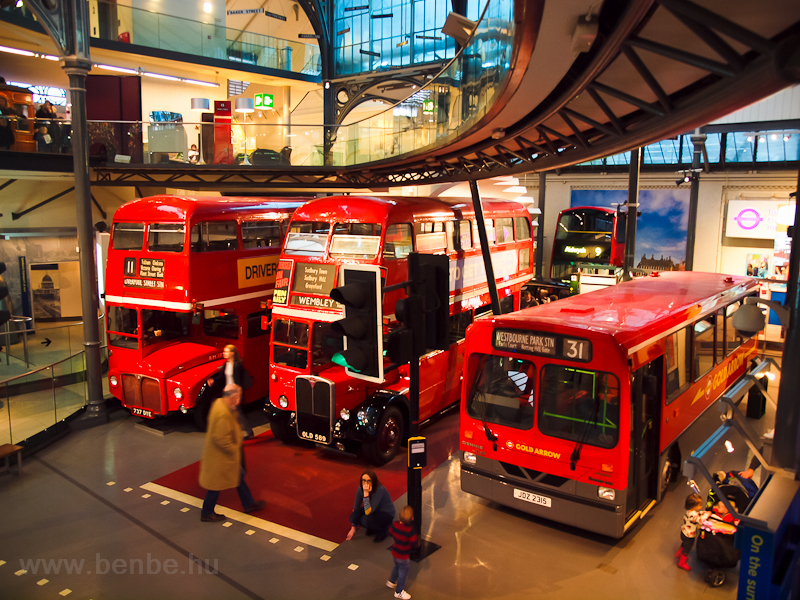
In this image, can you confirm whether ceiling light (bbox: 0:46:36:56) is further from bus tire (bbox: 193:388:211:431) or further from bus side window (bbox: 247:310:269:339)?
bus tire (bbox: 193:388:211:431)

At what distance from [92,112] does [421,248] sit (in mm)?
13416

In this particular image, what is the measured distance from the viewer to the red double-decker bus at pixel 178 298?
1052cm

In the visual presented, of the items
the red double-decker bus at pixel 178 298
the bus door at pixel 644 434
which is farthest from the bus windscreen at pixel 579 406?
the red double-decker bus at pixel 178 298

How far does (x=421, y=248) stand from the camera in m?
10.4

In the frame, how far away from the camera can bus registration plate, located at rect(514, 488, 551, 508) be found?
22.7 ft

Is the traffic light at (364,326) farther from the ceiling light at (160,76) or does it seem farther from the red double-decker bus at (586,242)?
the ceiling light at (160,76)

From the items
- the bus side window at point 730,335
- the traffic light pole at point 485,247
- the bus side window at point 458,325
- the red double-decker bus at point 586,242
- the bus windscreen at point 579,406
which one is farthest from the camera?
the red double-decker bus at point 586,242

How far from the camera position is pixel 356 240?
9.59 metres

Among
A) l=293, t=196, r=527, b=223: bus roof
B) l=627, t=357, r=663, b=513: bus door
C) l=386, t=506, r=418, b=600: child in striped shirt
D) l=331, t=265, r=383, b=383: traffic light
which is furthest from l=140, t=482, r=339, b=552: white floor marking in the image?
l=293, t=196, r=527, b=223: bus roof

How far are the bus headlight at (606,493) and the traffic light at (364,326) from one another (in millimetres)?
3038

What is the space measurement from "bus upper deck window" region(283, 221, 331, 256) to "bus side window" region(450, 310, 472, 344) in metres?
2.90

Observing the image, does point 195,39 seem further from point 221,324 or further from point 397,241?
point 397,241

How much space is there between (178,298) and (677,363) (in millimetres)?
8107

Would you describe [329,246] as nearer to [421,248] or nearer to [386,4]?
[421,248]
